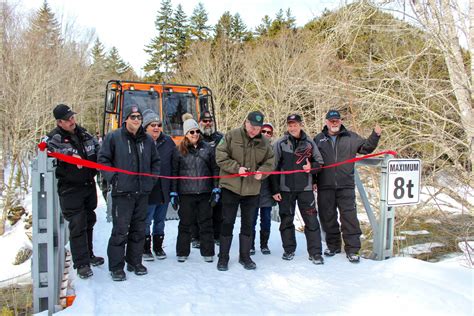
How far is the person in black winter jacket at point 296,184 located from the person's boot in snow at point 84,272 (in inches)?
93.2

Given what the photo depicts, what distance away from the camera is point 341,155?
196 inches

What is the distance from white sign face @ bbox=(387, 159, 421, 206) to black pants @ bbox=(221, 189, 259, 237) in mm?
1704

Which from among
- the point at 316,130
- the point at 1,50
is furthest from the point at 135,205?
the point at 1,50

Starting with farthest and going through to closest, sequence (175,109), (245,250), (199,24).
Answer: (199,24) < (175,109) < (245,250)

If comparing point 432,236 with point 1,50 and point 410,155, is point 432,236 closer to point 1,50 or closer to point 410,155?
point 410,155

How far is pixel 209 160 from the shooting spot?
16.3ft

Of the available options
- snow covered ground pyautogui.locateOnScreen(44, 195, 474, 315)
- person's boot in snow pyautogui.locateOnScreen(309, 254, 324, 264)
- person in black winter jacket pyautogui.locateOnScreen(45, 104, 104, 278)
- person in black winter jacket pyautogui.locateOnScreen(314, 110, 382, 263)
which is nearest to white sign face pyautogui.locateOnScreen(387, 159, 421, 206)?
person in black winter jacket pyautogui.locateOnScreen(314, 110, 382, 263)

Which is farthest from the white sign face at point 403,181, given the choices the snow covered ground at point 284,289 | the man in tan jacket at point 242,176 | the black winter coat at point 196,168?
the black winter coat at point 196,168

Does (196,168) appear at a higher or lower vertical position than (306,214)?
higher

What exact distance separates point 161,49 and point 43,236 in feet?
120

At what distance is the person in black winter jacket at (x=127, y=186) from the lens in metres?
4.11

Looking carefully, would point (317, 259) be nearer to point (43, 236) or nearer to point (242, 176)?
point (242, 176)

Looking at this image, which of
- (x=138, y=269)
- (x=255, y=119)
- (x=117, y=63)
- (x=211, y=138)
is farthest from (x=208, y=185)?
(x=117, y=63)

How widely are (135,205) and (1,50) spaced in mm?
14948
